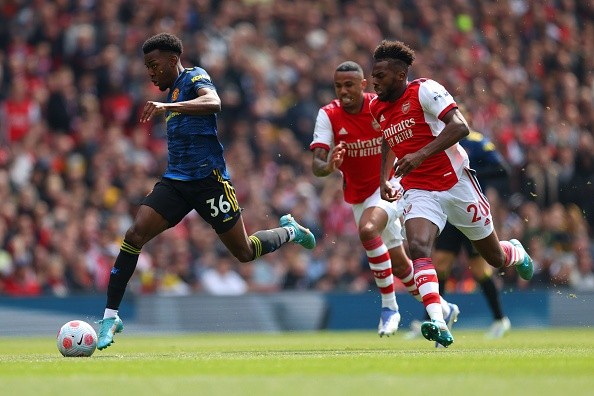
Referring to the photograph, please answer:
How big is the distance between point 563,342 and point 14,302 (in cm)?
783

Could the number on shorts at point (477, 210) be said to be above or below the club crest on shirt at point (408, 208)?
below

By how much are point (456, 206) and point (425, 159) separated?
733mm

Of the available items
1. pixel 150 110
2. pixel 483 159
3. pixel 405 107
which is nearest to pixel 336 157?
pixel 405 107

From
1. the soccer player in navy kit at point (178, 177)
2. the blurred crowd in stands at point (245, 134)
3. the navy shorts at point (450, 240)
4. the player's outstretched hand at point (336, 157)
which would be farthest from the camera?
the blurred crowd in stands at point (245, 134)

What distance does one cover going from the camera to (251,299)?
1791 centimetres

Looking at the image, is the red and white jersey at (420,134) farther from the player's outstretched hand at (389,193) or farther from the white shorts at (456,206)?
the player's outstretched hand at (389,193)

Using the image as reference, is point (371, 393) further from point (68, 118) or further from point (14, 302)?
point (68, 118)

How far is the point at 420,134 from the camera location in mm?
11375

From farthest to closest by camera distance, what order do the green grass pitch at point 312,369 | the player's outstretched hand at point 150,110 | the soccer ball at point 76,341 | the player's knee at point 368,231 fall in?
the player's knee at point 368,231 < the soccer ball at point 76,341 < the player's outstretched hand at point 150,110 < the green grass pitch at point 312,369

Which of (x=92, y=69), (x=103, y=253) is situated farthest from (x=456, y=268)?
(x=92, y=69)

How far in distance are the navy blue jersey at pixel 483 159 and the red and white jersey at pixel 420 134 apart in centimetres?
301

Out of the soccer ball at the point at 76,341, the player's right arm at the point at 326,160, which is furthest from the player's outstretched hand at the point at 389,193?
the soccer ball at the point at 76,341

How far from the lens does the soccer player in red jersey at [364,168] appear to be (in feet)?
42.9

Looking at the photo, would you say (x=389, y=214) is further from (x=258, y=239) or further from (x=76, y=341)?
(x=76, y=341)
